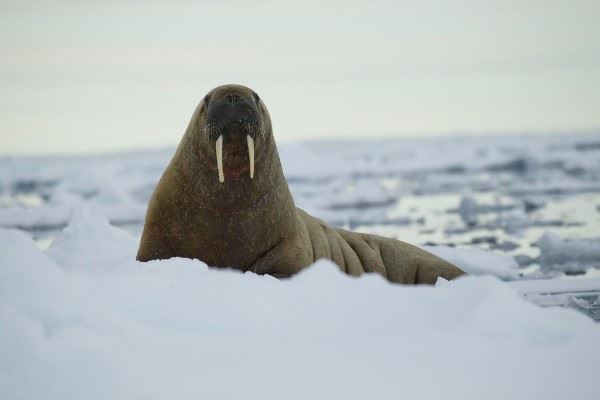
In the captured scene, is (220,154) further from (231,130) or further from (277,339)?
(277,339)

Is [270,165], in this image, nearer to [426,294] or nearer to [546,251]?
[426,294]

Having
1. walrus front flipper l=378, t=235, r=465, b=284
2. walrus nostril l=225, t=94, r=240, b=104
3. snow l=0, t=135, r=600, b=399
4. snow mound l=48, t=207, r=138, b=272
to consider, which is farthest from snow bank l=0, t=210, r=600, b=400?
walrus front flipper l=378, t=235, r=465, b=284

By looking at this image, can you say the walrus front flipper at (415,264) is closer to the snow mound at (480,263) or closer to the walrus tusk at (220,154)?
the snow mound at (480,263)

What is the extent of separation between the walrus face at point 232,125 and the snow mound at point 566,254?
181 inches

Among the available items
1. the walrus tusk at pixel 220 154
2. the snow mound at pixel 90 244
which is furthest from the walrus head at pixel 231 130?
A: the snow mound at pixel 90 244

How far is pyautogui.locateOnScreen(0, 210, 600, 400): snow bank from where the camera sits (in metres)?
2.42

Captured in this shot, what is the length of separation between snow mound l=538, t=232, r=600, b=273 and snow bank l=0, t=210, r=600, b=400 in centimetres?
593

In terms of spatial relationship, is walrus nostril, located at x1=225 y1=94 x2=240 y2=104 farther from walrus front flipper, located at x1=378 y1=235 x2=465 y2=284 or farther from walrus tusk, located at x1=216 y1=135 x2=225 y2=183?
walrus front flipper, located at x1=378 y1=235 x2=465 y2=284

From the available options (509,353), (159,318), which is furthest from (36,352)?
(509,353)

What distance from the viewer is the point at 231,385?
2432 mm

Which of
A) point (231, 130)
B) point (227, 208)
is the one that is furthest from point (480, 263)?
point (231, 130)

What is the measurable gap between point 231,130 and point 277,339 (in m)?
2.31

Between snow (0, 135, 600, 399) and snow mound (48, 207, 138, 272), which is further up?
snow (0, 135, 600, 399)

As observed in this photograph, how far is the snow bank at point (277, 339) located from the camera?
2.42 meters
